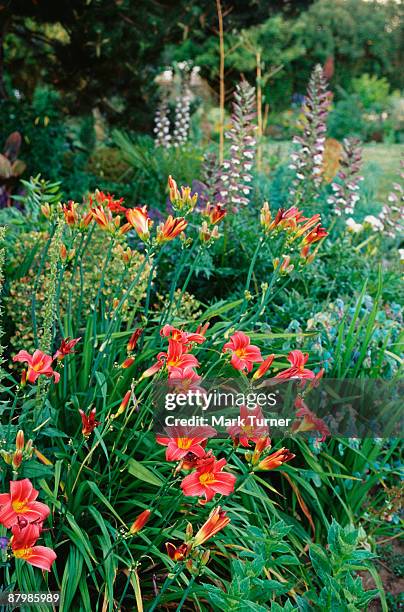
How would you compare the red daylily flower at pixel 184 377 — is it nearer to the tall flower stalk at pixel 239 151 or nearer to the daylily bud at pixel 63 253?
the daylily bud at pixel 63 253

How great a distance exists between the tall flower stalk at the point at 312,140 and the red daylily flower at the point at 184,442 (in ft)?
8.05

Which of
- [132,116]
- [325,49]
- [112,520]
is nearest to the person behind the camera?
[112,520]

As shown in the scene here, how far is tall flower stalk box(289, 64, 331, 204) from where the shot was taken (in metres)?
3.66

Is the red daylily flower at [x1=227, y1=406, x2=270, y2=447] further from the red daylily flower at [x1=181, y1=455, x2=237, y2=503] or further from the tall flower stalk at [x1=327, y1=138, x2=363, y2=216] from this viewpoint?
the tall flower stalk at [x1=327, y1=138, x2=363, y2=216]

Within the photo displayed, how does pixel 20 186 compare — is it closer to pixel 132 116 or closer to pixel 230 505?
pixel 132 116

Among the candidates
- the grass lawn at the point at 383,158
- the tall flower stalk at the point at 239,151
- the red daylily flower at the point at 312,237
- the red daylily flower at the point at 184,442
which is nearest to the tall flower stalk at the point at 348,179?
the tall flower stalk at the point at 239,151

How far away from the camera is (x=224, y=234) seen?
10.9 feet

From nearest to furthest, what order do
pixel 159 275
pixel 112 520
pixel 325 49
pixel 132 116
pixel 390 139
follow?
pixel 112 520
pixel 159 275
pixel 132 116
pixel 390 139
pixel 325 49

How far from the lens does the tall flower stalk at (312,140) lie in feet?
12.0

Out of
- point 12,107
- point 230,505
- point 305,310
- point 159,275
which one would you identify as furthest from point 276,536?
point 12,107

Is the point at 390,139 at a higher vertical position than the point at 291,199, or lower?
lower

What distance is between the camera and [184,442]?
1323 millimetres

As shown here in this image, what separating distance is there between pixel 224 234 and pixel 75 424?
5.13 ft

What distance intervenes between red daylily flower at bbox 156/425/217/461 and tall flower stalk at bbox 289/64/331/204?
245 cm
